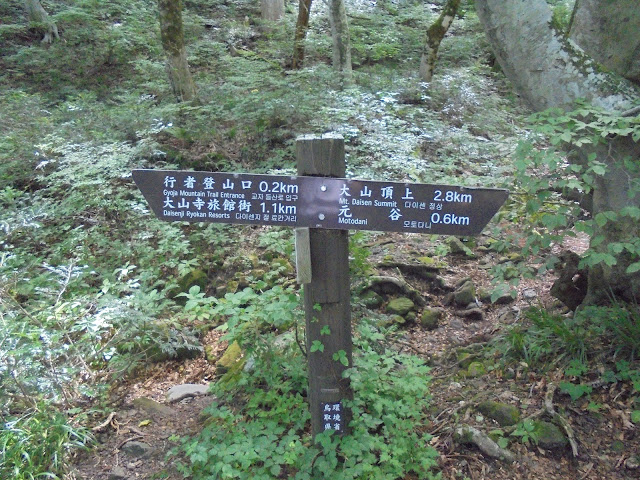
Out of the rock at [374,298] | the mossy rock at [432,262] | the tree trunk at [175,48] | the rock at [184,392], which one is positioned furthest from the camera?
the tree trunk at [175,48]

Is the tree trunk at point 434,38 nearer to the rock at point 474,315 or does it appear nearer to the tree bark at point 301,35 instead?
the tree bark at point 301,35

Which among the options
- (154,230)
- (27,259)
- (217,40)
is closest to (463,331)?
(154,230)

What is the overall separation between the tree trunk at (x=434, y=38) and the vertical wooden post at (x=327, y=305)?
841 cm

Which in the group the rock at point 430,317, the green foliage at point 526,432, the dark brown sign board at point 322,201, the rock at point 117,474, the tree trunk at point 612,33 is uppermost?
the tree trunk at point 612,33

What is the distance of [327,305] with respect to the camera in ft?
9.79

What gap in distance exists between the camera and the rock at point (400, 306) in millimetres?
5227

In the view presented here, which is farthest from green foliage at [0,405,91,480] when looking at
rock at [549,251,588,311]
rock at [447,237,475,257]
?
rock at [447,237,475,257]

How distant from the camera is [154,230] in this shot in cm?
600

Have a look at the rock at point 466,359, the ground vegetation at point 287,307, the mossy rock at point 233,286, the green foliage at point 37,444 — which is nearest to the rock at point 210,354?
the ground vegetation at point 287,307

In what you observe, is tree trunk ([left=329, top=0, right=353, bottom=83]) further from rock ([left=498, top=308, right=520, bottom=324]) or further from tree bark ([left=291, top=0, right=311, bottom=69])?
rock ([left=498, top=308, right=520, bottom=324])

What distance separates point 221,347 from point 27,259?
2.69m

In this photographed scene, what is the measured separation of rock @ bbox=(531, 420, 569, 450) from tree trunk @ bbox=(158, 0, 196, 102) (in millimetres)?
7434

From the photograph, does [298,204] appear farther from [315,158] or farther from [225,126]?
[225,126]

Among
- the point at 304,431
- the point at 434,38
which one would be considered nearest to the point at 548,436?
the point at 304,431
